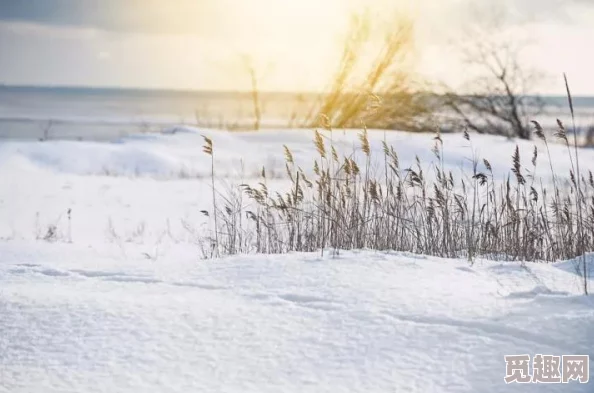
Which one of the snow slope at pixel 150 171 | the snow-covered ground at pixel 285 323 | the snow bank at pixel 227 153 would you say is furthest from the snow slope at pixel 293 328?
the snow bank at pixel 227 153

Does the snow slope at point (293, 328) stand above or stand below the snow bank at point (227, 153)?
below

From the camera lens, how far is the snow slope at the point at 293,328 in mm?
2436

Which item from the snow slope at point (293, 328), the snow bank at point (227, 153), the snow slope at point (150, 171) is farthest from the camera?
the snow bank at point (227, 153)

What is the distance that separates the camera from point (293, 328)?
278 centimetres

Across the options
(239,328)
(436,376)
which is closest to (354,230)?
(239,328)

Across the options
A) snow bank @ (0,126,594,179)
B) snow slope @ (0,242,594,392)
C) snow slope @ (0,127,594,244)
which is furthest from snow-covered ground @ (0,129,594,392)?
snow bank @ (0,126,594,179)

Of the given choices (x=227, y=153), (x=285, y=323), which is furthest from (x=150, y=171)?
(x=285, y=323)

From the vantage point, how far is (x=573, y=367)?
2.45m

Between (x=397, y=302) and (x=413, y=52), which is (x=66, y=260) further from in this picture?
(x=413, y=52)

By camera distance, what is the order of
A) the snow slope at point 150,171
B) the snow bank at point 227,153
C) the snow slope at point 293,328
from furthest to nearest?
the snow bank at point 227,153, the snow slope at point 150,171, the snow slope at point 293,328

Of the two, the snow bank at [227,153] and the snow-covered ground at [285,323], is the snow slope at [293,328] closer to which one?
the snow-covered ground at [285,323]

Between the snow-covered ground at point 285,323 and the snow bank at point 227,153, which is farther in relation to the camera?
the snow bank at point 227,153

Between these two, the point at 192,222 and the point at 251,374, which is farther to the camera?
the point at 192,222

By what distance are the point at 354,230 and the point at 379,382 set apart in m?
2.38
